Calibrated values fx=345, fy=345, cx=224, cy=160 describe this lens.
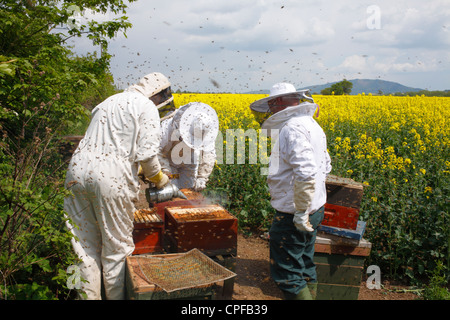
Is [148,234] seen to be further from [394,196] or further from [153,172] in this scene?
[394,196]

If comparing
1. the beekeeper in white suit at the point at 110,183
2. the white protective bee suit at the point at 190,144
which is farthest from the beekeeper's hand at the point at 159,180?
the white protective bee suit at the point at 190,144

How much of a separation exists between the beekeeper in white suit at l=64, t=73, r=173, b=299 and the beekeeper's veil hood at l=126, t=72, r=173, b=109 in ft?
0.64

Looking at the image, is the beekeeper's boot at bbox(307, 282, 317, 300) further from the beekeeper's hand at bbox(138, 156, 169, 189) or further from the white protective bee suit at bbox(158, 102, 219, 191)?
the white protective bee suit at bbox(158, 102, 219, 191)

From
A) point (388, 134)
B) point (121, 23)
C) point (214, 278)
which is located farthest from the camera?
point (388, 134)

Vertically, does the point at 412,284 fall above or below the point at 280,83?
below

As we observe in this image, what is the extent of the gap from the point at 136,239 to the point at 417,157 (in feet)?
15.4

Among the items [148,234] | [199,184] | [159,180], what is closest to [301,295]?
[148,234]

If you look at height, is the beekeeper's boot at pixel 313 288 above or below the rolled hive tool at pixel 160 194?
below

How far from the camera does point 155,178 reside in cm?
352

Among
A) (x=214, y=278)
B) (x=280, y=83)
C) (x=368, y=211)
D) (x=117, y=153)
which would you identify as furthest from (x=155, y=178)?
(x=368, y=211)

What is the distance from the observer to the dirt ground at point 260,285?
13.7ft

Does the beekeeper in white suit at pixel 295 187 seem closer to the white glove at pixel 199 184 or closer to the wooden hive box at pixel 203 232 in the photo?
the wooden hive box at pixel 203 232

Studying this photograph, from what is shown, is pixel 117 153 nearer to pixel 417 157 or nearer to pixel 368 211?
pixel 368 211

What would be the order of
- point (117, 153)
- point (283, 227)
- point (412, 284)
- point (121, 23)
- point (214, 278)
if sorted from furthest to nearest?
point (121, 23)
point (412, 284)
point (283, 227)
point (117, 153)
point (214, 278)
